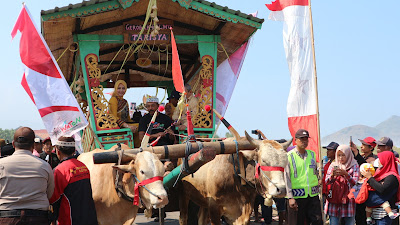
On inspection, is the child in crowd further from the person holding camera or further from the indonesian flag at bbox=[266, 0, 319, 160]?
the person holding camera

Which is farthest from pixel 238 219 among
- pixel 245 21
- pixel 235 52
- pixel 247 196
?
pixel 235 52

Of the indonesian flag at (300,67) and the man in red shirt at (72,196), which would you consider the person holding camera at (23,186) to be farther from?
the indonesian flag at (300,67)

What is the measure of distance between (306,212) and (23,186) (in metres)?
4.01

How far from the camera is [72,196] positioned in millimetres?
4777

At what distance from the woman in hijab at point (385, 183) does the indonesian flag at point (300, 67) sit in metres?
0.93

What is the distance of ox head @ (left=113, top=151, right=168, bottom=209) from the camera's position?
4.75m

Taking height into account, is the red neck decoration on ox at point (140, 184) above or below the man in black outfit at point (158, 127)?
Result: below

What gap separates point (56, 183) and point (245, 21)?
202 inches

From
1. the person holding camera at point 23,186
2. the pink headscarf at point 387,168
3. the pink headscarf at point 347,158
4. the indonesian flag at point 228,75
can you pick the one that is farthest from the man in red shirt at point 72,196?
the indonesian flag at point 228,75

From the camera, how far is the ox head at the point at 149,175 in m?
4.75

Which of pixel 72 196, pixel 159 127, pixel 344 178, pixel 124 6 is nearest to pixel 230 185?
pixel 344 178

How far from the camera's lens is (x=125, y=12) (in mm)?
8500

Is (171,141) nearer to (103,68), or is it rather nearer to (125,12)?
(125,12)

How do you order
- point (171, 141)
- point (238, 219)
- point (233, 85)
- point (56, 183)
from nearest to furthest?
point (56, 183), point (238, 219), point (171, 141), point (233, 85)
